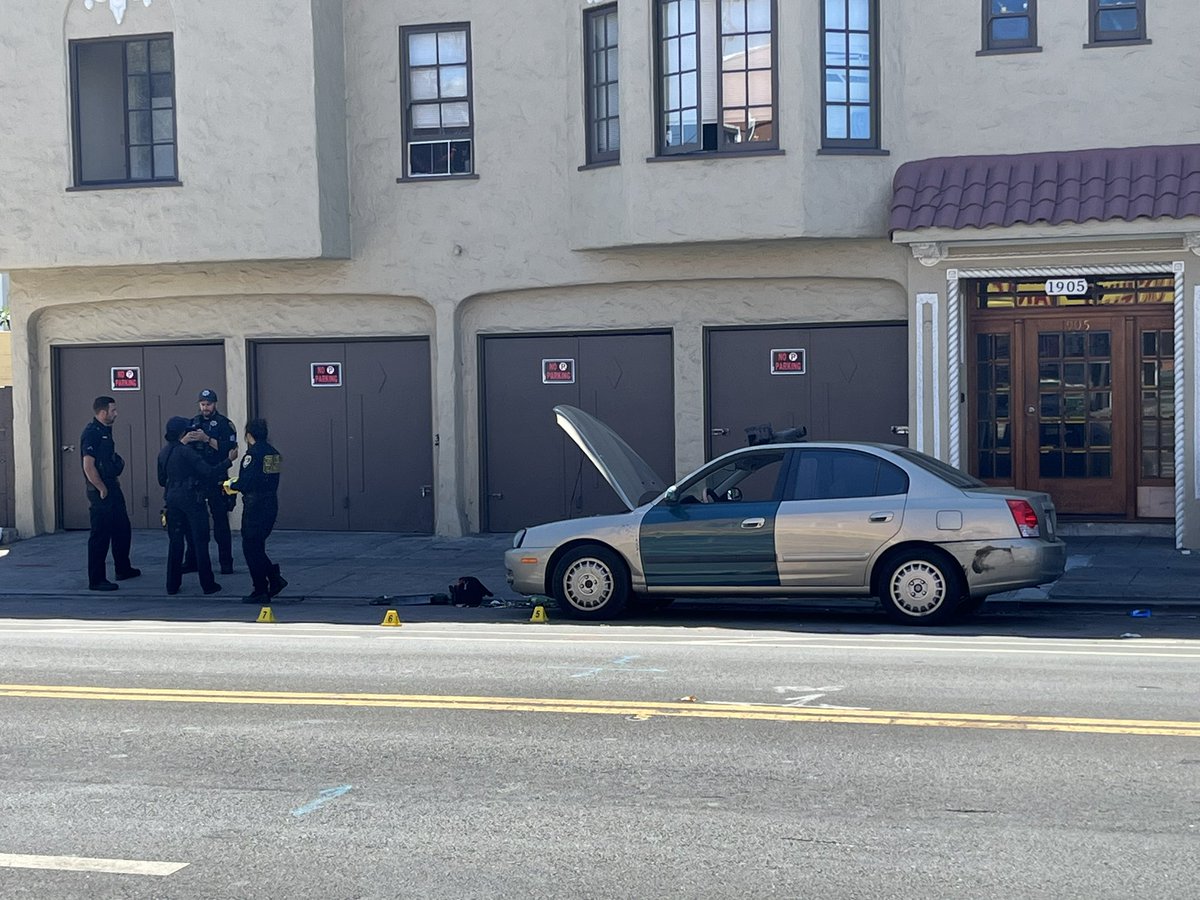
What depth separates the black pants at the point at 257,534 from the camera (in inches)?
593

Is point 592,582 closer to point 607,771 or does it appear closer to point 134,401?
point 607,771

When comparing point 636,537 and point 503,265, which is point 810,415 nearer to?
point 503,265

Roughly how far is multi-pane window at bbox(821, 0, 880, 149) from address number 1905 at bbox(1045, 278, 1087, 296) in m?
2.42

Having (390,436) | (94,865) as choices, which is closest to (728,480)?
(390,436)

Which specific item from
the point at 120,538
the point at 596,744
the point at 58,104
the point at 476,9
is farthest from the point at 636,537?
the point at 58,104

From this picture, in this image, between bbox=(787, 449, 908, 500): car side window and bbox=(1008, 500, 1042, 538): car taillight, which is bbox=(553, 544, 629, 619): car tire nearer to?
bbox=(787, 449, 908, 500): car side window

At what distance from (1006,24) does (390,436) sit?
28.5 feet

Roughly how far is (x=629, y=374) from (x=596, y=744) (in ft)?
38.2

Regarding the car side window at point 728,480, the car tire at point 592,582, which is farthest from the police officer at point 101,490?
the car side window at point 728,480

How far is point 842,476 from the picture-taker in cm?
1276

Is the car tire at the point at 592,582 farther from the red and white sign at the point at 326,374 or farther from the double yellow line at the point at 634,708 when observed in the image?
the red and white sign at the point at 326,374

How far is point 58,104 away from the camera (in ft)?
64.6

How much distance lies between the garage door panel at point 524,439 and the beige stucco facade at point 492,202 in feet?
0.72

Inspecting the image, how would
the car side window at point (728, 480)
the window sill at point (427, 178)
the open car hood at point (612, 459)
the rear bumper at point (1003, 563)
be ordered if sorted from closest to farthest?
the rear bumper at point (1003, 563) < the car side window at point (728, 480) < the open car hood at point (612, 459) < the window sill at point (427, 178)
